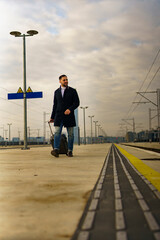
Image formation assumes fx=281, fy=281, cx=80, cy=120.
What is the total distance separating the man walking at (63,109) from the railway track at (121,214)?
5.07 meters

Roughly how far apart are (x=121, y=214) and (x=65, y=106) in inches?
256

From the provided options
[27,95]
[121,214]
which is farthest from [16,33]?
[121,214]

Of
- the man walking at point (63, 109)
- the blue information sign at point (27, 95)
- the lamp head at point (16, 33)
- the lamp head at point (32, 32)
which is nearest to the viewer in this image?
the man walking at point (63, 109)

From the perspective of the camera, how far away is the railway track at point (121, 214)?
1735mm

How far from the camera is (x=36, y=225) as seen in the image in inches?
75.8

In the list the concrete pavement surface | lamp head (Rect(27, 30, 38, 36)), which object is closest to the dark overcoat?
the concrete pavement surface

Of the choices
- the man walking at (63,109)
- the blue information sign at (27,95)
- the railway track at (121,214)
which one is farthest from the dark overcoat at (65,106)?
the blue information sign at (27,95)

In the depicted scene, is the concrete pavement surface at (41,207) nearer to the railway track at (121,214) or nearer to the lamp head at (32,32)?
the railway track at (121,214)

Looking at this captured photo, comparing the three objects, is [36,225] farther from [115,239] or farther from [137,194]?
[137,194]

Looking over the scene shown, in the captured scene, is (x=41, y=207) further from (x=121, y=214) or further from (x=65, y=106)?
(x=65, y=106)

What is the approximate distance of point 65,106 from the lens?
852 centimetres

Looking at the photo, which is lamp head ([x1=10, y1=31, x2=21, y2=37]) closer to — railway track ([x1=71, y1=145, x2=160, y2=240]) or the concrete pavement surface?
the concrete pavement surface

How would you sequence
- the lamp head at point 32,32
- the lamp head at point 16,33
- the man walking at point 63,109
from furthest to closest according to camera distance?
1. the lamp head at point 16,33
2. the lamp head at point 32,32
3. the man walking at point 63,109

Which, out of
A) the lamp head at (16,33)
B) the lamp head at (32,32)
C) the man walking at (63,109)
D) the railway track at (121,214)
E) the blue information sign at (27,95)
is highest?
the lamp head at (16,33)
